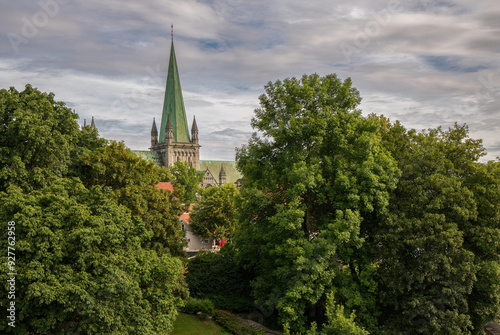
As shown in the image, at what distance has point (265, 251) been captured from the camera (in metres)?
26.5

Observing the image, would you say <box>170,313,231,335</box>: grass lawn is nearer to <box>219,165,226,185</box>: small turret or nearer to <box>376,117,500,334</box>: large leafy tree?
<box>376,117,500,334</box>: large leafy tree

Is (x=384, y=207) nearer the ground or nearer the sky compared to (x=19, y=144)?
nearer the ground

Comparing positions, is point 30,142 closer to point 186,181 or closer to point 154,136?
point 186,181

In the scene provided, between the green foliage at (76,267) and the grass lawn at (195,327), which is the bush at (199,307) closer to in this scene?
the grass lawn at (195,327)

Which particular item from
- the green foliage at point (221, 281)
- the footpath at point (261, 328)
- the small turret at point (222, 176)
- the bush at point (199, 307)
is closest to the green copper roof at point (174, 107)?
the small turret at point (222, 176)

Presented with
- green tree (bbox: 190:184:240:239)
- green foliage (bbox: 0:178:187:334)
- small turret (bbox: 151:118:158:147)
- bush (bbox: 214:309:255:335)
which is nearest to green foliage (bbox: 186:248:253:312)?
bush (bbox: 214:309:255:335)

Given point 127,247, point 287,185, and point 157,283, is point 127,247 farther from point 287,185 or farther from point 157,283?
point 287,185

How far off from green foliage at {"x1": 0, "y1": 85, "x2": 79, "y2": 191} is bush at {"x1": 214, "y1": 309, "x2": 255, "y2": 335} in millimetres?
12255

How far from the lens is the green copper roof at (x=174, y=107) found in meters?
109

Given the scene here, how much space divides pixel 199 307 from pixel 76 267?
36.3ft

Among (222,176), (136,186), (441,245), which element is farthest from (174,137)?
(441,245)

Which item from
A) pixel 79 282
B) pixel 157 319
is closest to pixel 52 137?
pixel 79 282

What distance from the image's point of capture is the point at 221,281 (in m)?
30.9

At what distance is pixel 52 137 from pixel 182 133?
105m
